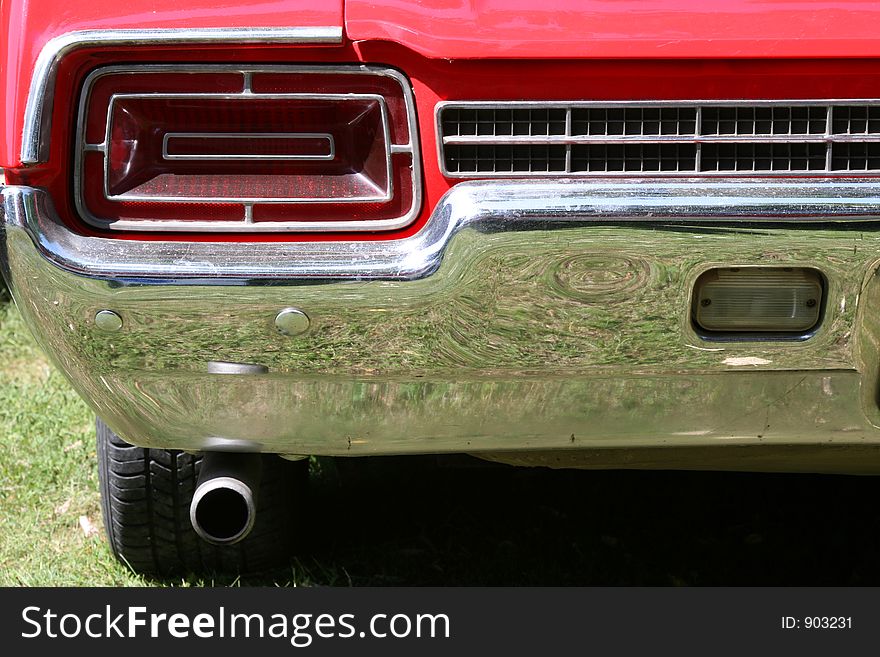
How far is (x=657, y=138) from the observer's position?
1585mm

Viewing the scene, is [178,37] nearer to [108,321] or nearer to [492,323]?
[108,321]

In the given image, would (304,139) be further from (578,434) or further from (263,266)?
(578,434)

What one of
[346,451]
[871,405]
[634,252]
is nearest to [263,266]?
[346,451]

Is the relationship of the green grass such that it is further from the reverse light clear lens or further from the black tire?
the reverse light clear lens

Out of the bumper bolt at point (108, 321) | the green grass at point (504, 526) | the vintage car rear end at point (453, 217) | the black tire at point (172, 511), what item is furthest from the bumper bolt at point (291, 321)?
the green grass at point (504, 526)

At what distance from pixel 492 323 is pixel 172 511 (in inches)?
47.1

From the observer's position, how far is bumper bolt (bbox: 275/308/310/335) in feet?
5.12

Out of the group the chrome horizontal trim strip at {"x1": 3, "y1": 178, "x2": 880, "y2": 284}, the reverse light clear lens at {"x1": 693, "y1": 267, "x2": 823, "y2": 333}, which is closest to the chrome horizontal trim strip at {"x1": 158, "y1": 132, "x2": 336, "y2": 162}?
the chrome horizontal trim strip at {"x1": 3, "y1": 178, "x2": 880, "y2": 284}

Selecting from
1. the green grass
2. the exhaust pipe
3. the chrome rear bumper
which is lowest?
the green grass

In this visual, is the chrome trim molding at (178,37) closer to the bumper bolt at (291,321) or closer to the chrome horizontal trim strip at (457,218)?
the chrome horizontal trim strip at (457,218)

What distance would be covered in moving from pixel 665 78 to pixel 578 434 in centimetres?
58

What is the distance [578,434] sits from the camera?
5.46 feet

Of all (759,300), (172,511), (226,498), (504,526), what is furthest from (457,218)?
(504,526)

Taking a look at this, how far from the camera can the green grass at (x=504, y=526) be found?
2633 mm
